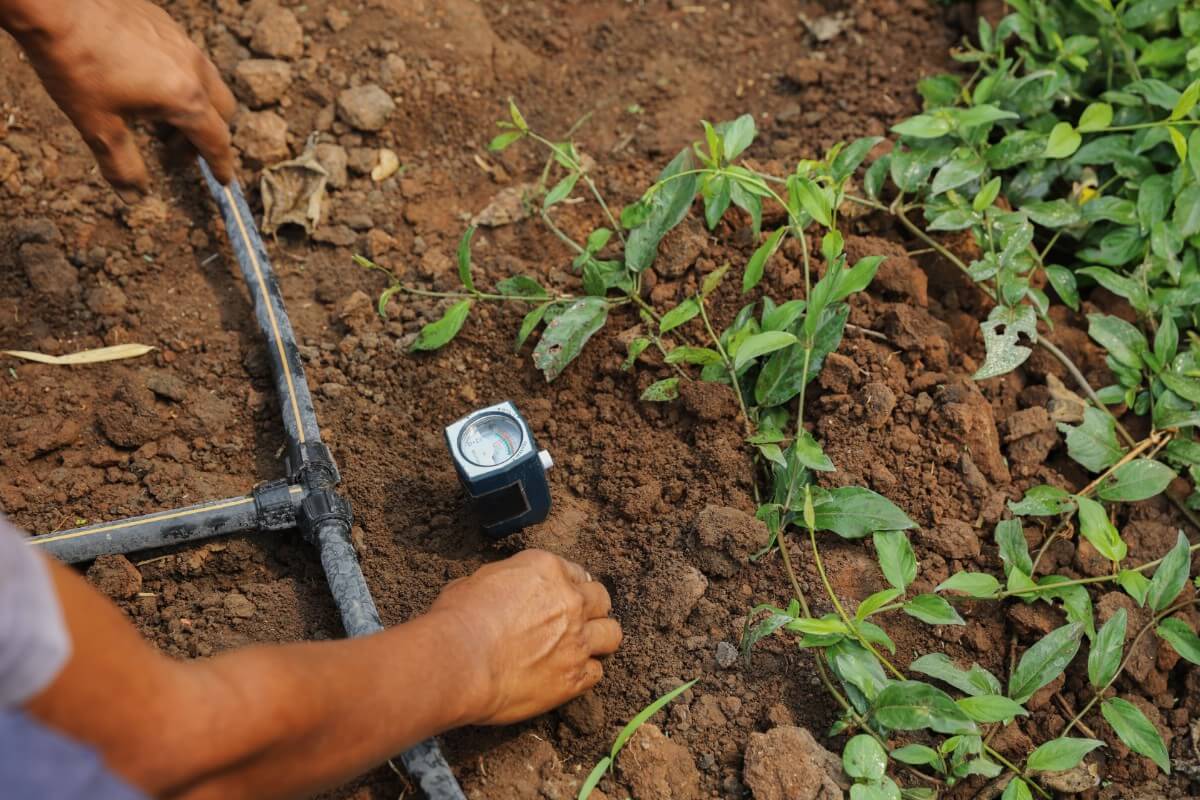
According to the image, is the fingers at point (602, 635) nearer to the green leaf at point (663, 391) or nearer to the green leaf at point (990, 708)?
the green leaf at point (663, 391)

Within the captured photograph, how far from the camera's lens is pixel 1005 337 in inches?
91.0

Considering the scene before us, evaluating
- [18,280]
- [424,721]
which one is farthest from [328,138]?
[424,721]

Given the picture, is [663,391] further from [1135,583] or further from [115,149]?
[115,149]

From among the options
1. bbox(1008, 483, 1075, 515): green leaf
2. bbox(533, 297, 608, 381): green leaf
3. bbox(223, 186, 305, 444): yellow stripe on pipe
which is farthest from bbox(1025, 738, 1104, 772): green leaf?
bbox(223, 186, 305, 444): yellow stripe on pipe

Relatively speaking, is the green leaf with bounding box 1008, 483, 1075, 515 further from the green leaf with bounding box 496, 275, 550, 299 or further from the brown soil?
the green leaf with bounding box 496, 275, 550, 299

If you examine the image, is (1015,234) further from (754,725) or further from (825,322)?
(754,725)

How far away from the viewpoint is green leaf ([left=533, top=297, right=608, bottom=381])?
2.34 meters

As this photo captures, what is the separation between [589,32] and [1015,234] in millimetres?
1555

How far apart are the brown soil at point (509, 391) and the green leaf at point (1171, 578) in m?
0.12

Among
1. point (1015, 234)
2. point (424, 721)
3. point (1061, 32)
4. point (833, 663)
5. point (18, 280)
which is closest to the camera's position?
point (424, 721)

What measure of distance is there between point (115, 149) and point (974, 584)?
75.3 inches

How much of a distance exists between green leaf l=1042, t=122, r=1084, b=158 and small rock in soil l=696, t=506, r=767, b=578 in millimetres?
1216

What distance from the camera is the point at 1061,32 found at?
2.84 m

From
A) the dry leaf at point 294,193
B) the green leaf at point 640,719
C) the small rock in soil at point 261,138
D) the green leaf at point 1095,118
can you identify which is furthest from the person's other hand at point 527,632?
the green leaf at point 1095,118
